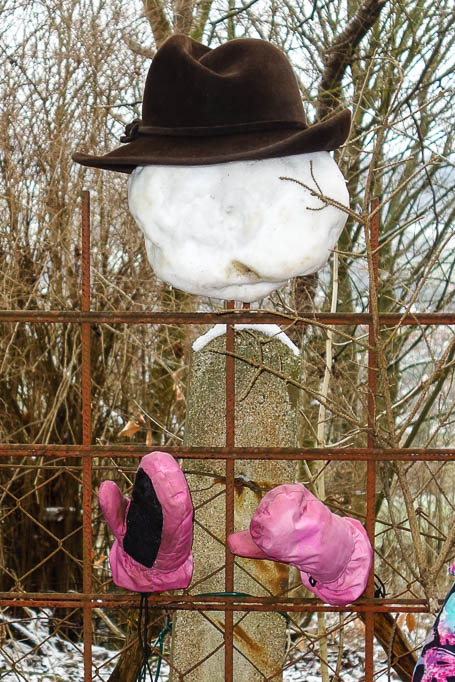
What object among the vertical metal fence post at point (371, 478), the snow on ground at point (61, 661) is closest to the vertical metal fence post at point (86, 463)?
the vertical metal fence post at point (371, 478)

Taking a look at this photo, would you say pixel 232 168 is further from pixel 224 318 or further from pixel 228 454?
pixel 228 454

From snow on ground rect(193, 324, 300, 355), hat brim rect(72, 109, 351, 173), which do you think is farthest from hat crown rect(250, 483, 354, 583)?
hat brim rect(72, 109, 351, 173)

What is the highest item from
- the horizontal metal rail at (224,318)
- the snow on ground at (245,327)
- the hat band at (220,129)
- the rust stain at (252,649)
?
the hat band at (220,129)

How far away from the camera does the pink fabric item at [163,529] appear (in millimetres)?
1480

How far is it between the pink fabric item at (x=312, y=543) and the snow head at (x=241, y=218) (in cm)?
43

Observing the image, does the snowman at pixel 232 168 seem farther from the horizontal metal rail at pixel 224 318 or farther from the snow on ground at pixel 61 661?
the snow on ground at pixel 61 661

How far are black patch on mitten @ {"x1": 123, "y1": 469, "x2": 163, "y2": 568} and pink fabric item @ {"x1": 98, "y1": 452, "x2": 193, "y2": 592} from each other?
1cm

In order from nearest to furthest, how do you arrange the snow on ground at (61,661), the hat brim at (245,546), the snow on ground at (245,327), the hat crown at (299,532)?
the hat crown at (299,532)
the hat brim at (245,546)
the snow on ground at (245,327)
the snow on ground at (61,661)

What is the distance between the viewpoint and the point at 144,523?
1.51 metres

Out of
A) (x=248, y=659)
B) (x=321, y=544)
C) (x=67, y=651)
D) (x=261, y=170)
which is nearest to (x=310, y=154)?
(x=261, y=170)

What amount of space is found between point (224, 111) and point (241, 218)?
207 mm

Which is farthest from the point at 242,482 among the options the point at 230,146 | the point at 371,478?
the point at 230,146

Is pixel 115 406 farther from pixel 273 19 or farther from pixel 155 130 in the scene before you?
pixel 155 130

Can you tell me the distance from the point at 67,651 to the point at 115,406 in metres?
1.11
